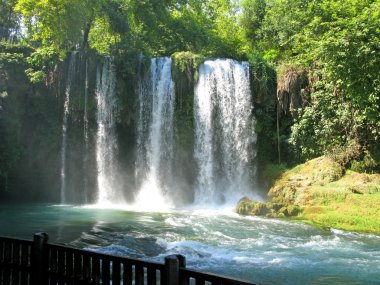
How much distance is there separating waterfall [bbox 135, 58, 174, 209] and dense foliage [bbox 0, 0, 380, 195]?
1.91m

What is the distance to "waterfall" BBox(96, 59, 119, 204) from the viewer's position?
986 inches

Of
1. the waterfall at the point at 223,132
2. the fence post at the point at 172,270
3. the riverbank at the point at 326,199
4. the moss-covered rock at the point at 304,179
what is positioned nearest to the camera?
the fence post at the point at 172,270

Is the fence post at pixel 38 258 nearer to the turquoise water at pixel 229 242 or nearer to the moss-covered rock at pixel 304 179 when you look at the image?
the turquoise water at pixel 229 242

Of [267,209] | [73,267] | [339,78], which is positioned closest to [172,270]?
[73,267]

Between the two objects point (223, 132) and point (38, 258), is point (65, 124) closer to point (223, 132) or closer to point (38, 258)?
point (223, 132)

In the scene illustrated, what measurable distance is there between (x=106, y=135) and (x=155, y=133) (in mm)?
3187

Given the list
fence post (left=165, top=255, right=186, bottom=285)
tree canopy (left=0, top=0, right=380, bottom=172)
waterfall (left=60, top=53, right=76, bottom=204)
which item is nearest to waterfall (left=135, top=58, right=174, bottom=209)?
tree canopy (left=0, top=0, right=380, bottom=172)

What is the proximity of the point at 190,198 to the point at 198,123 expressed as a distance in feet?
Result: 14.9

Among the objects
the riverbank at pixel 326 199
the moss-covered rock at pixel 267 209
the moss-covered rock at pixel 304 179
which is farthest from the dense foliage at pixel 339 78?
the moss-covered rock at pixel 267 209

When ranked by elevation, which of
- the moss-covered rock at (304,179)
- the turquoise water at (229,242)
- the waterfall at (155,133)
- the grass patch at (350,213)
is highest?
the waterfall at (155,133)

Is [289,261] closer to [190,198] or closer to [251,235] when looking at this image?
[251,235]

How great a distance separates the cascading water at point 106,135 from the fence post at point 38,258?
1939 centimetres

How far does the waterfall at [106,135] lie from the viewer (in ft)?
82.2

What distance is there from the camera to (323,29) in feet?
71.3
